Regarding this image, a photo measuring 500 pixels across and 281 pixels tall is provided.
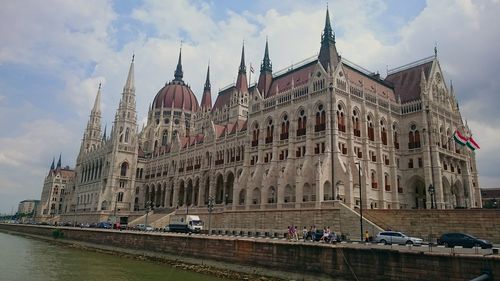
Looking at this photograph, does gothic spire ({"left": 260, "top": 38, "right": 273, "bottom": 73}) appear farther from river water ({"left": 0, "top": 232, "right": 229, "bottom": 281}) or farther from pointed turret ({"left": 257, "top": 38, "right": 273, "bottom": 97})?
river water ({"left": 0, "top": 232, "right": 229, "bottom": 281})

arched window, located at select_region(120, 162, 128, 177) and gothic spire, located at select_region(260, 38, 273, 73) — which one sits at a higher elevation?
gothic spire, located at select_region(260, 38, 273, 73)

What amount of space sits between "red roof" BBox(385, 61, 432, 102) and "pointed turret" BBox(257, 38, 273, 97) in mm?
22203

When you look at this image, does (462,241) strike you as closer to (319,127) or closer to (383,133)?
(319,127)

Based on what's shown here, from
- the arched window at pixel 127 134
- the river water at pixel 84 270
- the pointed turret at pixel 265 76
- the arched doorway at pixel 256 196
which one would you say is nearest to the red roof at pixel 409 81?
the pointed turret at pixel 265 76

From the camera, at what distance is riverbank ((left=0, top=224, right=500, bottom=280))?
2072 cm

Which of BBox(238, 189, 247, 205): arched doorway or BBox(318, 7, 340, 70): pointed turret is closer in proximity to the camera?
BBox(318, 7, 340, 70): pointed turret

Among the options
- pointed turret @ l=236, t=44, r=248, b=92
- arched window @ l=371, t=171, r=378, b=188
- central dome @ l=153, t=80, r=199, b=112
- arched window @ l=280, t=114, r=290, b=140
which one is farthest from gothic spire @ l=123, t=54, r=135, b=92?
arched window @ l=371, t=171, r=378, b=188

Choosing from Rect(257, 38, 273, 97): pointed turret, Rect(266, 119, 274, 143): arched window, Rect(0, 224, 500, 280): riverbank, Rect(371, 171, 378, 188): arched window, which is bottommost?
Rect(0, 224, 500, 280): riverbank

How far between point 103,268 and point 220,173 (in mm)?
38780

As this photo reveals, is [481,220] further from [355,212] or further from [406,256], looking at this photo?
[406,256]

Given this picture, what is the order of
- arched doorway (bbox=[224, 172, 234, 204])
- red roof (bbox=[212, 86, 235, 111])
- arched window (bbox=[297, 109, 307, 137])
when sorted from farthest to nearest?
red roof (bbox=[212, 86, 235, 111]), arched doorway (bbox=[224, 172, 234, 204]), arched window (bbox=[297, 109, 307, 137])

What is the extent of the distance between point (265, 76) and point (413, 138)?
29769 millimetres

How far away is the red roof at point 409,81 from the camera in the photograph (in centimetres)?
6325

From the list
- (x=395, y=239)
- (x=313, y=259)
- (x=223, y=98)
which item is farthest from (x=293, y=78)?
(x=313, y=259)
